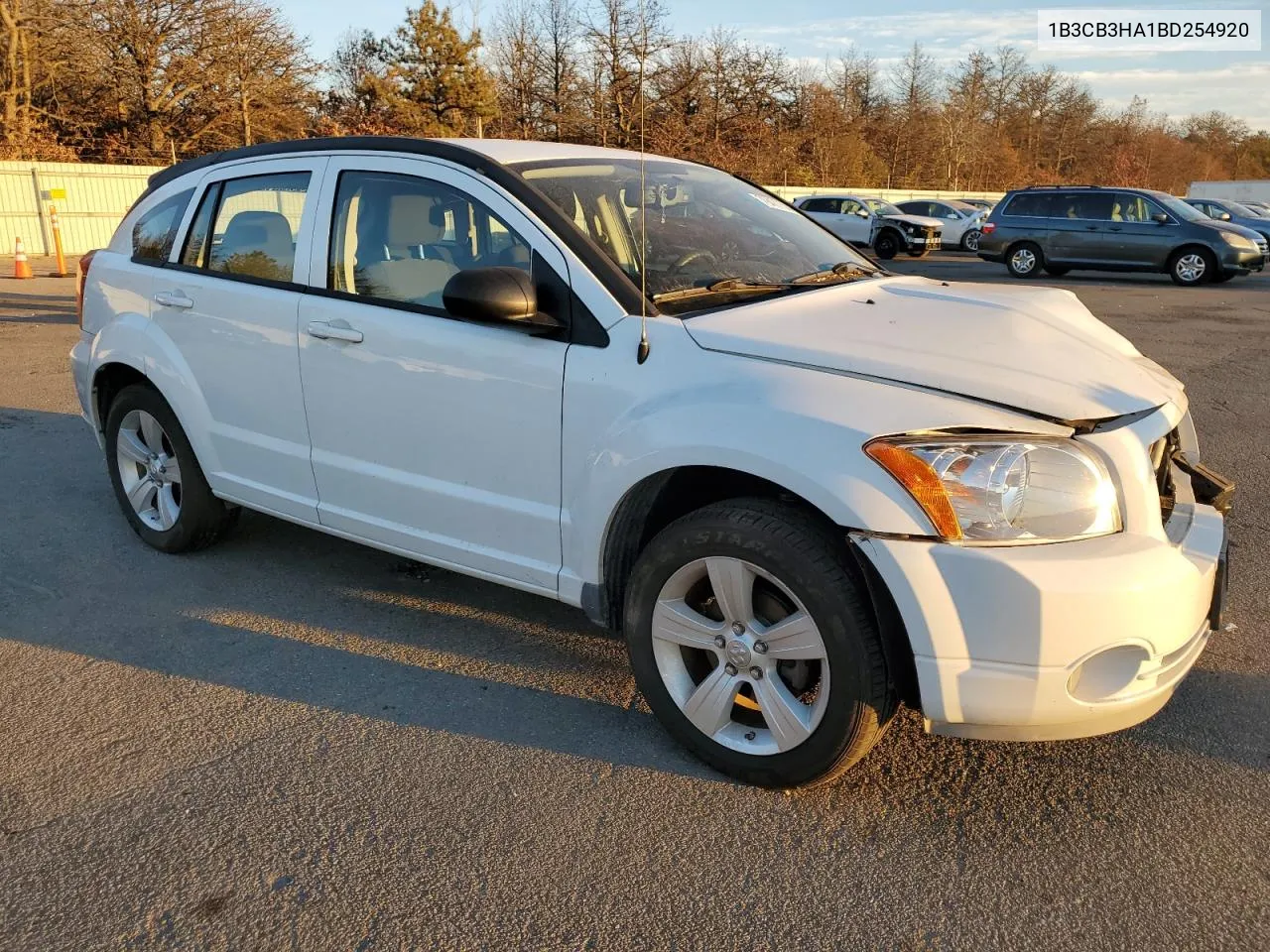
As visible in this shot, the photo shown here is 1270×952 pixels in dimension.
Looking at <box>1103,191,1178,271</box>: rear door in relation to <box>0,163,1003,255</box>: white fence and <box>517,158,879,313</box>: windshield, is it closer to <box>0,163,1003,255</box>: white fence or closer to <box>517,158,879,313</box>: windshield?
<box>517,158,879,313</box>: windshield

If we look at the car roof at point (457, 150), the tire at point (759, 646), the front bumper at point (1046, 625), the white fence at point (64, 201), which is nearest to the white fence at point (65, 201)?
the white fence at point (64, 201)

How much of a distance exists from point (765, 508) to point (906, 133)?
204 feet

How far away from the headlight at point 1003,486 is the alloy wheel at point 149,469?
3375 mm

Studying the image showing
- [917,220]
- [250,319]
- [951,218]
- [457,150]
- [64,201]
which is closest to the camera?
[457,150]

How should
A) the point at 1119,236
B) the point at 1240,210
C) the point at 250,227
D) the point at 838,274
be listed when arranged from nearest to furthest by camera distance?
the point at 838,274 < the point at 250,227 < the point at 1119,236 < the point at 1240,210

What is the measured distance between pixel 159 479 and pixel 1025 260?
19.0 metres

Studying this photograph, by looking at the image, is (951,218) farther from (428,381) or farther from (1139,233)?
(428,381)

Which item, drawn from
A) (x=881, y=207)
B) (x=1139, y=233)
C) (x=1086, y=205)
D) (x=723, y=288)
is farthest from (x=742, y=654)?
(x=881, y=207)

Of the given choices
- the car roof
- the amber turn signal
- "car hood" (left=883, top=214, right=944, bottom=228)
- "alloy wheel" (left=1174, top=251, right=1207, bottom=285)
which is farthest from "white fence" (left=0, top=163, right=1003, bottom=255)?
the amber turn signal

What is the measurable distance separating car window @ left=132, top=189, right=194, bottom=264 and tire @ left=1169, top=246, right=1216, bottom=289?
1855 cm

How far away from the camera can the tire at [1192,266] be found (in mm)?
18375

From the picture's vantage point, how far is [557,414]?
307 cm

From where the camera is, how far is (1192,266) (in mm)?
18516

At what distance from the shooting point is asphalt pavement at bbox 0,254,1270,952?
2330 mm
